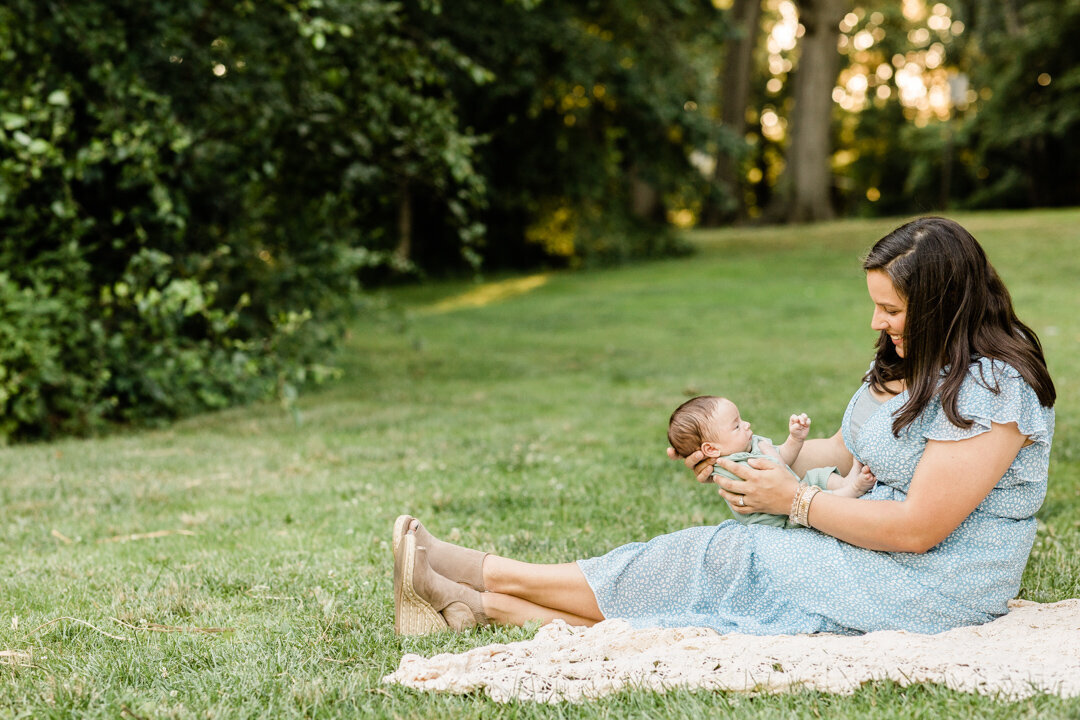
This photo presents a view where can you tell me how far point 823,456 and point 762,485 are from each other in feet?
1.79

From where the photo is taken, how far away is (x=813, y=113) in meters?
28.2

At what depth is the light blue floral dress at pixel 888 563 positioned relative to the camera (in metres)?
2.87

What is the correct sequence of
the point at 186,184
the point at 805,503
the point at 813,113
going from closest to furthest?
the point at 805,503, the point at 186,184, the point at 813,113

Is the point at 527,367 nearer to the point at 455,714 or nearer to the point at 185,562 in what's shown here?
the point at 185,562

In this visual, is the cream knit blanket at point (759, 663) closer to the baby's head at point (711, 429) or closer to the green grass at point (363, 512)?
the green grass at point (363, 512)

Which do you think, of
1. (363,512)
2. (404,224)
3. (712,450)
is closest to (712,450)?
(712,450)

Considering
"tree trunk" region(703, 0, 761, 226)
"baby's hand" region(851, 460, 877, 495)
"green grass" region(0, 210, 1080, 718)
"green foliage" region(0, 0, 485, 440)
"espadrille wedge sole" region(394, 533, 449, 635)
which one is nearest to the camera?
"green grass" region(0, 210, 1080, 718)

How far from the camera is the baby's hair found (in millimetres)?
3176

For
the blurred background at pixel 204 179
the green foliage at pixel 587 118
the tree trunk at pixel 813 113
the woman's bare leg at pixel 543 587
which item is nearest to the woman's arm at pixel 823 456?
the woman's bare leg at pixel 543 587

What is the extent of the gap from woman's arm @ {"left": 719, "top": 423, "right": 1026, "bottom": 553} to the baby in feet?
0.67

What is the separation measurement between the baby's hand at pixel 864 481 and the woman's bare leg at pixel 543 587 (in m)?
0.93

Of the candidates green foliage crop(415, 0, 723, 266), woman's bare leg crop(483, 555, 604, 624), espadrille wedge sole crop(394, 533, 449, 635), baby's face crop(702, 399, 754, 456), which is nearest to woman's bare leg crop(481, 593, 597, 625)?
woman's bare leg crop(483, 555, 604, 624)

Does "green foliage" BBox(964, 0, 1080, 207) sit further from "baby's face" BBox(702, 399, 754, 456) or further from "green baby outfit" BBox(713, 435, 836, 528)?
"baby's face" BBox(702, 399, 754, 456)

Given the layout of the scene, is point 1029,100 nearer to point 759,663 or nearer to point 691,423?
point 691,423
